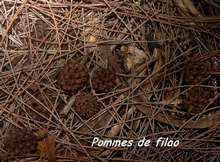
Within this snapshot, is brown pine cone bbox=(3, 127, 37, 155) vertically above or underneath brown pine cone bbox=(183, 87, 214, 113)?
underneath

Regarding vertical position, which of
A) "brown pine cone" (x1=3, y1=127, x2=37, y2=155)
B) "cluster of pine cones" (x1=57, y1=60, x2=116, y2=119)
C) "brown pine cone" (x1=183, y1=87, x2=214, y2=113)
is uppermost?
"cluster of pine cones" (x1=57, y1=60, x2=116, y2=119)

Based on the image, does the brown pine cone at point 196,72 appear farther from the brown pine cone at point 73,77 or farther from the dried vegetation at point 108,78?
the brown pine cone at point 73,77

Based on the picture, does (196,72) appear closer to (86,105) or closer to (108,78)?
(108,78)

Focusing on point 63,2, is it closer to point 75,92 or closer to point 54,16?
point 54,16

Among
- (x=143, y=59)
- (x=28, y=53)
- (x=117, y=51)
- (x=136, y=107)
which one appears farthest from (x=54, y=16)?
(x=136, y=107)

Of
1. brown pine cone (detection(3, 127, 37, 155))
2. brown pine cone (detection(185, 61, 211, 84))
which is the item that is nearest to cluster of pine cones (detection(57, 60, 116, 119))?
brown pine cone (detection(3, 127, 37, 155))

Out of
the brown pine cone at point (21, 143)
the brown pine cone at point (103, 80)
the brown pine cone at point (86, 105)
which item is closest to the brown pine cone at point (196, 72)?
the brown pine cone at point (103, 80)

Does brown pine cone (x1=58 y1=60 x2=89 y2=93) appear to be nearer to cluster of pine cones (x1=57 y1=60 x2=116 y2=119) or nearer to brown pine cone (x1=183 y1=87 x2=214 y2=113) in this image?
cluster of pine cones (x1=57 y1=60 x2=116 y2=119)
